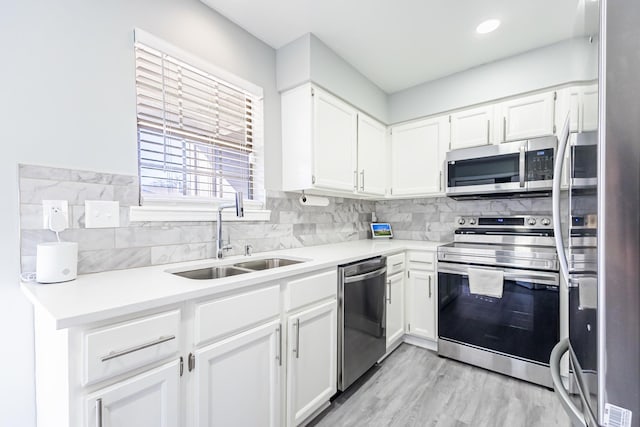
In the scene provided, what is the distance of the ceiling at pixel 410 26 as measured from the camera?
179cm

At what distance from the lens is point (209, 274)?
1.65 metres

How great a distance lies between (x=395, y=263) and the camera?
241 cm

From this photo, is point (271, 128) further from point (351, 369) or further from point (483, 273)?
point (483, 273)

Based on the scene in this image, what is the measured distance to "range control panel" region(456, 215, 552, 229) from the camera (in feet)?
7.77

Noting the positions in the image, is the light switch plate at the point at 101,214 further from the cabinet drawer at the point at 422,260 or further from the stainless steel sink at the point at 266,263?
the cabinet drawer at the point at 422,260

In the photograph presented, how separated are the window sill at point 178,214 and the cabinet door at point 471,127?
2.04m

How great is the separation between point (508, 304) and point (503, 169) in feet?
3.57

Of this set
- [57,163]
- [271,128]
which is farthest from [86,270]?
[271,128]

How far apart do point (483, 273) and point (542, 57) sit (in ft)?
5.98

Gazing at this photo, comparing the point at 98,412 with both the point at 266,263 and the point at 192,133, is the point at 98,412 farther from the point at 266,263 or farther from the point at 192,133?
the point at 192,133

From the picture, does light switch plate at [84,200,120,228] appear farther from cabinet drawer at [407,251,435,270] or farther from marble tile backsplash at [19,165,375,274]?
cabinet drawer at [407,251,435,270]

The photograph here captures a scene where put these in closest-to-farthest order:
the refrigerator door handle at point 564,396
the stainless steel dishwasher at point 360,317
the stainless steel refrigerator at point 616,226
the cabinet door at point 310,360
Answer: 1. the stainless steel refrigerator at point 616,226
2. the refrigerator door handle at point 564,396
3. the cabinet door at point 310,360
4. the stainless steel dishwasher at point 360,317

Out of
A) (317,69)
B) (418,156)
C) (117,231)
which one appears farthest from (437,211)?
(117,231)

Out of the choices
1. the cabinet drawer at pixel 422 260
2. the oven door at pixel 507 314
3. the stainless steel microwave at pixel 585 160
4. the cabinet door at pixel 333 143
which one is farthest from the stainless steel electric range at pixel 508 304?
the stainless steel microwave at pixel 585 160
